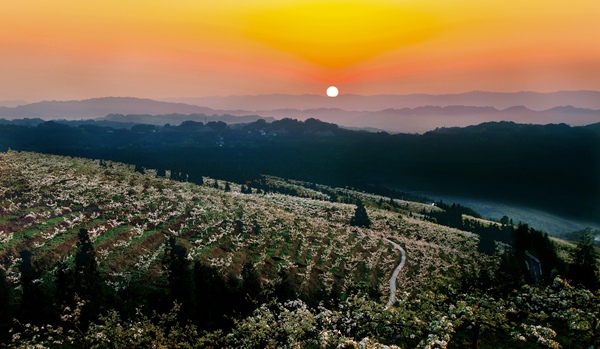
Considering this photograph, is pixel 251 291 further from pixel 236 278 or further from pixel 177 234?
pixel 177 234

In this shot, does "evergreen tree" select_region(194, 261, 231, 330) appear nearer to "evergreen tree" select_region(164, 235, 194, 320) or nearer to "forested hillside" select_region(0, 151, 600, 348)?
"forested hillside" select_region(0, 151, 600, 348)

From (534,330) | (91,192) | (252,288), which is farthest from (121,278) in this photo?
(534,330)

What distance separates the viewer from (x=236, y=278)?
84.4m

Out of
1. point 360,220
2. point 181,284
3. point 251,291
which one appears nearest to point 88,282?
point 181,284

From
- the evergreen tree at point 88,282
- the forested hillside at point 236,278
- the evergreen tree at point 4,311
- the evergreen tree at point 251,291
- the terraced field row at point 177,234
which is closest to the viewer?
the forested hillside at point 236,278

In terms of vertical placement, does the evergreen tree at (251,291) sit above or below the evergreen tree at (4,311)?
below

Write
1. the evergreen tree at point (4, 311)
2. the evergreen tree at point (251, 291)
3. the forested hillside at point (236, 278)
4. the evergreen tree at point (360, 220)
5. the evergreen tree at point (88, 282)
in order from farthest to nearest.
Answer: the evergreen tree at point (360, 220) → the evergreen tree at point (251, 291) → the evergreen tree at point (88, 282) → the evergreen tree at point (4, 311) → the forested hillside at point (236, 278)

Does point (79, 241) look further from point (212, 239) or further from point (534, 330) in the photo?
point (534, 330)

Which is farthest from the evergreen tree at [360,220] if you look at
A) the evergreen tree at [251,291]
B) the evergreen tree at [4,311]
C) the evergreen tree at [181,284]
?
the evergreen tree at [4,311]

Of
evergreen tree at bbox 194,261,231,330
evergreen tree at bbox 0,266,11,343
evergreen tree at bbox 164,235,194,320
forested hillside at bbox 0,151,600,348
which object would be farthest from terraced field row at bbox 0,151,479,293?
evergreen tree at bbox 0,266,11,343

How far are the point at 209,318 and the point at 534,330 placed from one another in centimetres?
5639

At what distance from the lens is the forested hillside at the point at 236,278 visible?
3106 cm

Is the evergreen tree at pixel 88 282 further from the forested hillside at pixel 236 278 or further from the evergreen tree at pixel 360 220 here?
the evergreen tree at pixel 360 220

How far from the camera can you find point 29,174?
12900 cm
